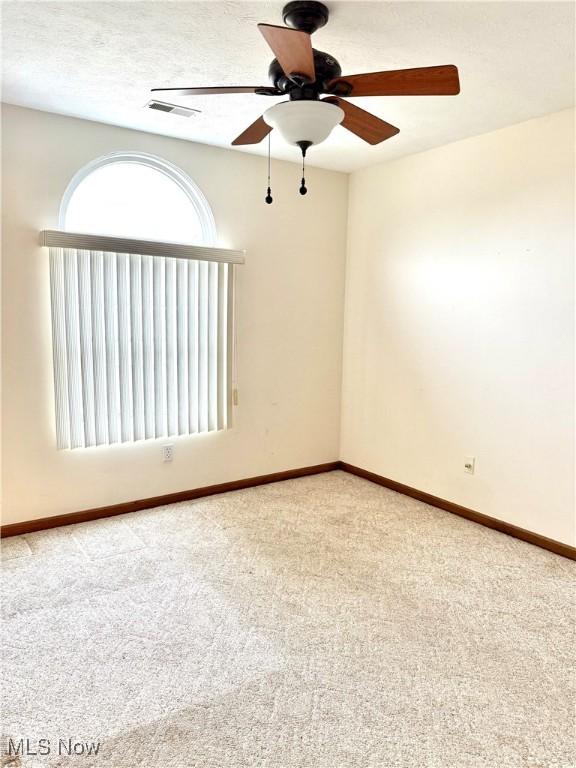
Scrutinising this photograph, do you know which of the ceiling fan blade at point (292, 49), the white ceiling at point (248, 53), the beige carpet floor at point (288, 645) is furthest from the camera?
the white ceiling at point (248, 53)

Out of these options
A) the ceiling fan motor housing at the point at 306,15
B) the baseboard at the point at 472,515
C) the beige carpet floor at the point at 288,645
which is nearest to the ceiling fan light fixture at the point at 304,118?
the ceiling fan motor housing at the point at 306,15

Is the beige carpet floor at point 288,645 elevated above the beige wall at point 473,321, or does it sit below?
below

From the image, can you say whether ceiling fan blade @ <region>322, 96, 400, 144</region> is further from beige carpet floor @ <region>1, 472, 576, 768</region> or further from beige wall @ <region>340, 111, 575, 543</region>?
beige carpet floor @ <region>1, 472, 576, 768</region>

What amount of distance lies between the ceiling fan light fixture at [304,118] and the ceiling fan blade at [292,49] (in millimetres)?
94

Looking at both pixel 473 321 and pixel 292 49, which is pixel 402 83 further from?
pixel 473 321

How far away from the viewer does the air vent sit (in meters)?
2.88

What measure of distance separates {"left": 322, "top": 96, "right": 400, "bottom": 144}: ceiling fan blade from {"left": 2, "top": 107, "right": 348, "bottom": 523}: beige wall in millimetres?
1584

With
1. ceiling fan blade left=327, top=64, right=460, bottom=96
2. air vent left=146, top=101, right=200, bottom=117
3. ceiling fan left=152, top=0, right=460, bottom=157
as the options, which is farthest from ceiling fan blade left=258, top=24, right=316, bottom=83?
air vent left=146, top=101, right=200, bottom=117

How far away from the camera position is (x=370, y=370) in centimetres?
429

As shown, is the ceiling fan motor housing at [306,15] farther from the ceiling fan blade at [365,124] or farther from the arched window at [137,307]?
the arched window at [137,307]

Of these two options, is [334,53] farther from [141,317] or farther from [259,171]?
[141,317]

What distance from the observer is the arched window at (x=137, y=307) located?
10.6ft

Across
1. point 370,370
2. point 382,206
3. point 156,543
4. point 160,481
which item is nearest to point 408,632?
point 156,543

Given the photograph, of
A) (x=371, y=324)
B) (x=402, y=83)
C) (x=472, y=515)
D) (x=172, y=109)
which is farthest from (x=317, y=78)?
(x=472, y=515)
